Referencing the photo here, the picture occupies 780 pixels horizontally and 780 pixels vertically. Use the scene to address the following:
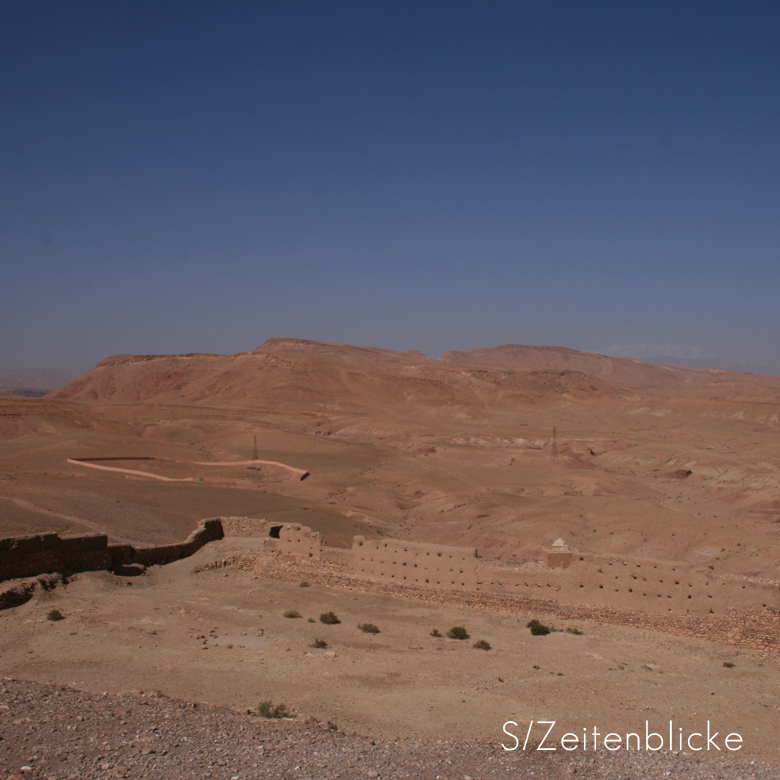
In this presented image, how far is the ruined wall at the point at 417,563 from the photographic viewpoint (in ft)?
46.3

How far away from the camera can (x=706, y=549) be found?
2133 centimetres

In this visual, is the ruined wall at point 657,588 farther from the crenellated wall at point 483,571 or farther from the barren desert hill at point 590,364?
the barren desert hill at point 590,364

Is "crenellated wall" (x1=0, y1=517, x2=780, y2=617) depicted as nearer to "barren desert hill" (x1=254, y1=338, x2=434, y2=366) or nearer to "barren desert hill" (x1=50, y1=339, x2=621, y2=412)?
"barren desert hill" (x1=50, y1=339, x2=621, y2=412)

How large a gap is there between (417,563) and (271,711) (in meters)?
6.89

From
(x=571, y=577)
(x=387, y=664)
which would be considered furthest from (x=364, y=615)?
(x=571, y=577)

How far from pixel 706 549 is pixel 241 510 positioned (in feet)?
53.1

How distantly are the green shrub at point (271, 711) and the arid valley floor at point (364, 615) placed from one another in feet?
0.83

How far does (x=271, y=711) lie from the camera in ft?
26.0

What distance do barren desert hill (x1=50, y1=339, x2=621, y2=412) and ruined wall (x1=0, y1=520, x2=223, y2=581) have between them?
196 feet

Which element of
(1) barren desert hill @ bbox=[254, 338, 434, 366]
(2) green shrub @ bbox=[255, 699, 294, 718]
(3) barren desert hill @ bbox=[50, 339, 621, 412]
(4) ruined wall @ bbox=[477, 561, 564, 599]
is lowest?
(2) green shrub @ bbox=[255, 699, 294, 718]

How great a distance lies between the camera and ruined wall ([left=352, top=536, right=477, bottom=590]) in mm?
14125

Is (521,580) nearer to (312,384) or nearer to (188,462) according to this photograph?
(188,462)

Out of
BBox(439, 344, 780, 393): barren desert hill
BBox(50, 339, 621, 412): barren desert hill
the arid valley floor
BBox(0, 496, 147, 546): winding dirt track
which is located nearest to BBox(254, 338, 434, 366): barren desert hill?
BBox(50, 339, 621, 412): barren desert hill

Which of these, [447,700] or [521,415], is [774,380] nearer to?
[521,415]
